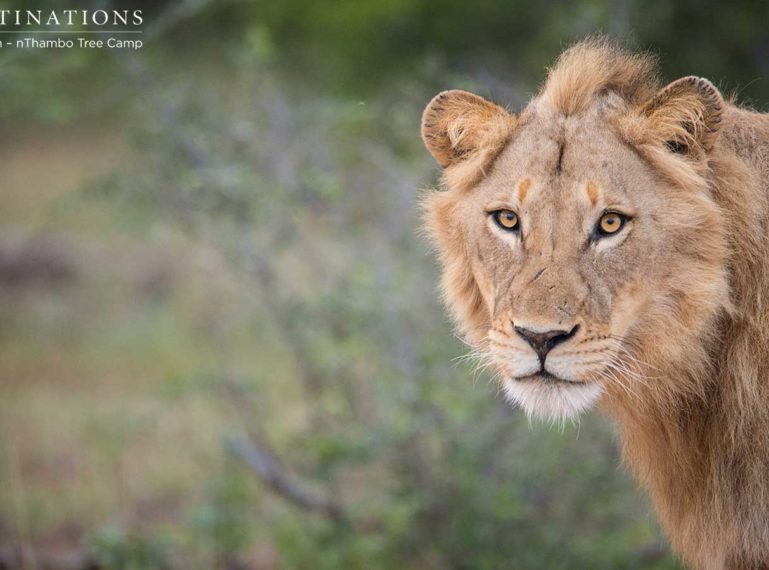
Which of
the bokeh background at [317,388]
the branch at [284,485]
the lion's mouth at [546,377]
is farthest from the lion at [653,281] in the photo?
the branch at [284,485]

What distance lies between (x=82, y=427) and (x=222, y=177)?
4.04 m

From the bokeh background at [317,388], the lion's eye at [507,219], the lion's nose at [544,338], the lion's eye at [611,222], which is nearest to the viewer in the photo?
the lion's nose at [544,338]

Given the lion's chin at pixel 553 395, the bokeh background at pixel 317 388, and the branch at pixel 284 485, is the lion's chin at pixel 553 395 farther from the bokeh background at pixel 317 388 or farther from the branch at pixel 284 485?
the branch at pixel 284 485

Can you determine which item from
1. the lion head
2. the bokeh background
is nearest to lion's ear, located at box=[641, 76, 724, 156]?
the lion head

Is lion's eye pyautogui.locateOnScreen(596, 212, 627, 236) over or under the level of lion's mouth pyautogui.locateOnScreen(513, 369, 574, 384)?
Answer: over

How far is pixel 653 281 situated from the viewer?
3650 mm

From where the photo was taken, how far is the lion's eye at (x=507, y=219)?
3832mm

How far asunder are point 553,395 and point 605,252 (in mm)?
536

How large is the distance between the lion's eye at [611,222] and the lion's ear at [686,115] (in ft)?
1.13

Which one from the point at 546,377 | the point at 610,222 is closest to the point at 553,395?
the point at 546,377

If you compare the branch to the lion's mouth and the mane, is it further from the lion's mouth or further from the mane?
the mane

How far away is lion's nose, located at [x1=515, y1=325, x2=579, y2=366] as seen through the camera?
3.52 metres

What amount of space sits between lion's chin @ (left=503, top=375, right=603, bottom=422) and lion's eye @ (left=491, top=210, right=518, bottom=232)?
582 mm

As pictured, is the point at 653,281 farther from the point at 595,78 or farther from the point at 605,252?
the point at 595,78
